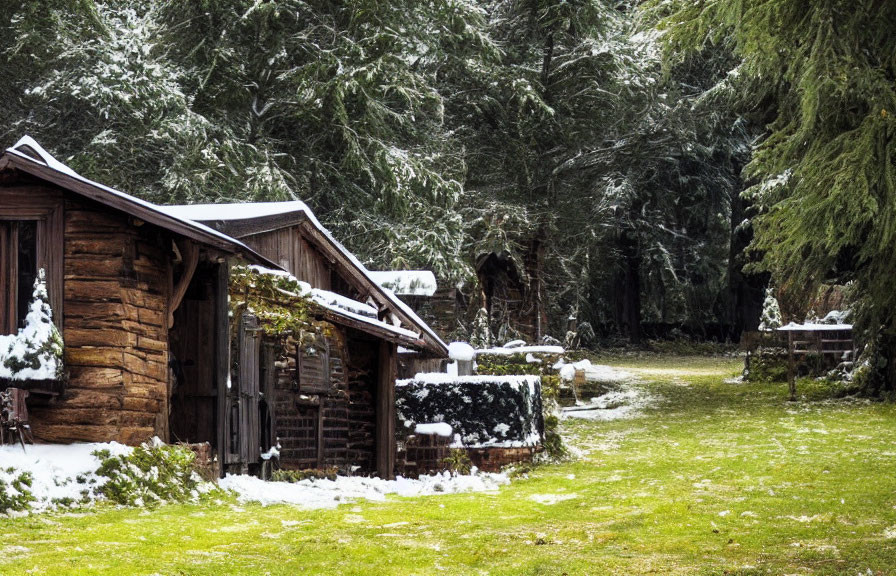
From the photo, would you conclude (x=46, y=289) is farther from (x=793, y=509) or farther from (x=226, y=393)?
(x=793, y=509)

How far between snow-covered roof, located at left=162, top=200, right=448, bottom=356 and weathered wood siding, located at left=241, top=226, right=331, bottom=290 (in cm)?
26

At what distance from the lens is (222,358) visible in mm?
13352

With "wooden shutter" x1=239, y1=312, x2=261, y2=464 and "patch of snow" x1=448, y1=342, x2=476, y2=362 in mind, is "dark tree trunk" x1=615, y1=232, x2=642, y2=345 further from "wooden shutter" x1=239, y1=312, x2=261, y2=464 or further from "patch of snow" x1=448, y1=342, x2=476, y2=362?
"wooden shutter" x1=239, y1=312, x2=261, y2=464

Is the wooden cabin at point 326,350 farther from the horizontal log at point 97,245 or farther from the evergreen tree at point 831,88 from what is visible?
the evergreen tree at point 831,88

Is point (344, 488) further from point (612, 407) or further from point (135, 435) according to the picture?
point (612, 407)

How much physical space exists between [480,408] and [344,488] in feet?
13.4

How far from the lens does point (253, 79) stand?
28.8 m

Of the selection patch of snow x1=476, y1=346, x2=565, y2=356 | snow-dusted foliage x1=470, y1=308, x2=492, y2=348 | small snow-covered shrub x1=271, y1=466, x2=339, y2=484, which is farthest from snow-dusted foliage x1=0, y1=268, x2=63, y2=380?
snow-dusted foliage x1=470, y1=308, x2=492, y2=348

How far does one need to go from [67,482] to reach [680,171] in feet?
116

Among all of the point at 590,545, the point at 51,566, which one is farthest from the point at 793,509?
the point at 51,566

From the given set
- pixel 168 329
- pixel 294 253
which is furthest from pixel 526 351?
pixel 168 329

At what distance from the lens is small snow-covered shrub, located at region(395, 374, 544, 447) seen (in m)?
17.9

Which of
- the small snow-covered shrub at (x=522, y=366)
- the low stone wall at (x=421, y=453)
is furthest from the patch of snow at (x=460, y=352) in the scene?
the low stone wall at (x=421, y=453)

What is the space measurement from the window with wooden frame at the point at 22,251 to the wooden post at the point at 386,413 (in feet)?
22.5
